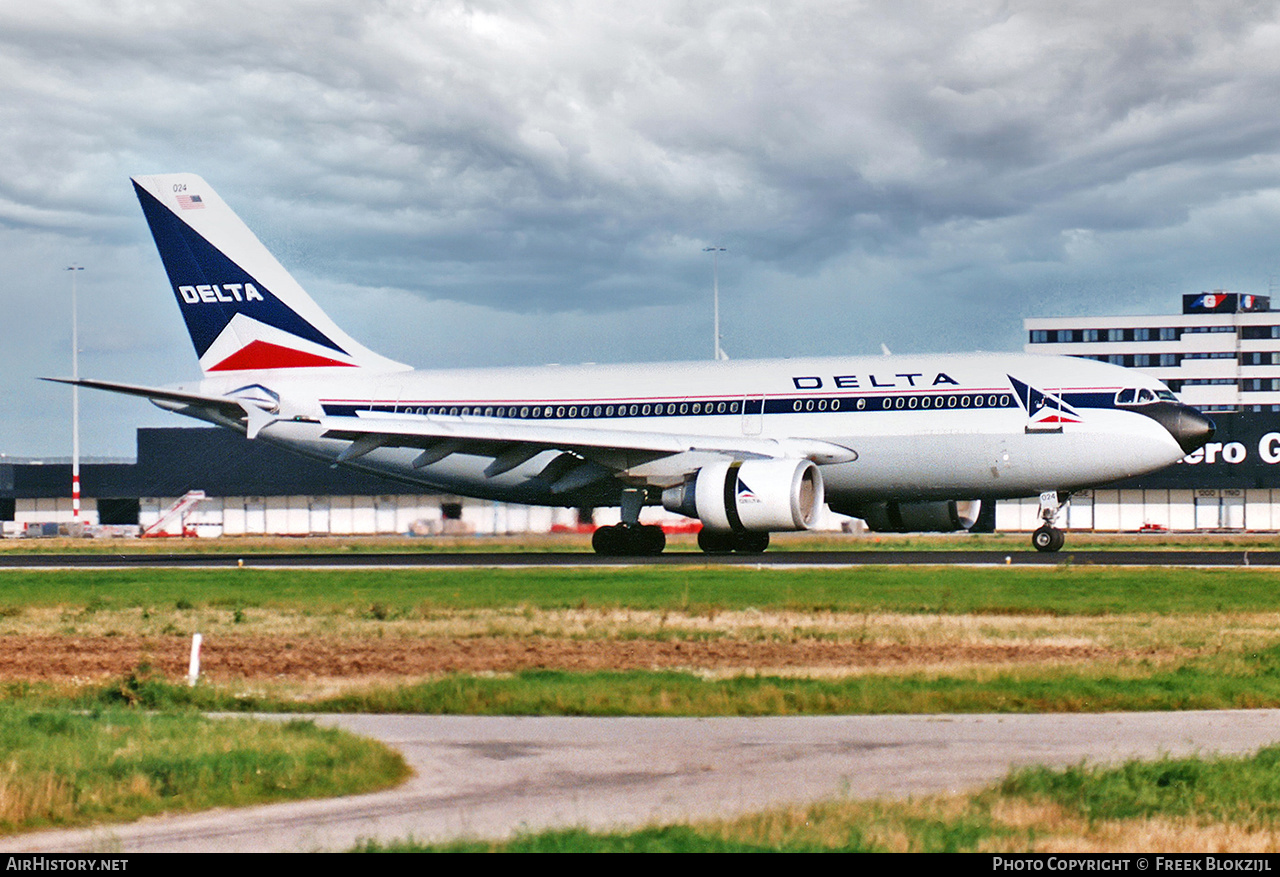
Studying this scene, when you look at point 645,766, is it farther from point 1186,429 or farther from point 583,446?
point 1186,429

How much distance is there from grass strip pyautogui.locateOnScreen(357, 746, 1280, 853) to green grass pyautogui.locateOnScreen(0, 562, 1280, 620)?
13.4m

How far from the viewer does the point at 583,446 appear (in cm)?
3622

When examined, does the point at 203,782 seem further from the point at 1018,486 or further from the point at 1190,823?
the point at 1018,486

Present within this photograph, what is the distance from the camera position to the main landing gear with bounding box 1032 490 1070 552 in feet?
121

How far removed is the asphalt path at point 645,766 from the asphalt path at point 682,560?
67.8 feet

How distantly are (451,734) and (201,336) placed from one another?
34018 mm

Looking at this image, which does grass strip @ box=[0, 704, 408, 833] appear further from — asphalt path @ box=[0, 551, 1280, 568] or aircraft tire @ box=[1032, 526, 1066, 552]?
aircraft tire @ box=[1032, 526, 1066, 552]

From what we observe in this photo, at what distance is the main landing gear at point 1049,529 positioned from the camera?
3697cm

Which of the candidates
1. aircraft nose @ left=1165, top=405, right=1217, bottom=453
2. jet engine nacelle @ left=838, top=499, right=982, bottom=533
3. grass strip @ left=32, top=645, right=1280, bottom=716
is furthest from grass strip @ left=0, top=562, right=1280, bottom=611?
grass strip @ left=32, top=645, right=1280, bottom=716

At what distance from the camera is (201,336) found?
143 ft

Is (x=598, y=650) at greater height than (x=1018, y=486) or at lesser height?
lesser

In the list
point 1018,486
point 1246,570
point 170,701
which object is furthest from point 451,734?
point 1018,486

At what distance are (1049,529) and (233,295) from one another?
24.1 meters

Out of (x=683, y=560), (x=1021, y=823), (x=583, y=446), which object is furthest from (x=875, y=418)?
(x=1021, y=823)
